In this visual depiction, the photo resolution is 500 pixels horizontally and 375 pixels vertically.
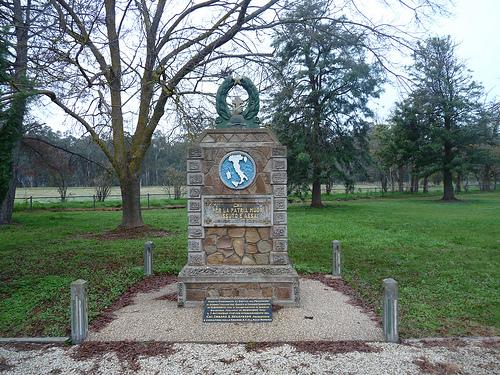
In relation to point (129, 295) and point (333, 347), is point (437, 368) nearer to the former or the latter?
point (333, 347)

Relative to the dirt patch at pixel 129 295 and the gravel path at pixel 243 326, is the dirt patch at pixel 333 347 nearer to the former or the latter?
the gravel path at pixel 243 326

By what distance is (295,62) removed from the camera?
25.1m

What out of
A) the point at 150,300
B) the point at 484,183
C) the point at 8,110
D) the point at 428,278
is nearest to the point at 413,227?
the point at 428,278

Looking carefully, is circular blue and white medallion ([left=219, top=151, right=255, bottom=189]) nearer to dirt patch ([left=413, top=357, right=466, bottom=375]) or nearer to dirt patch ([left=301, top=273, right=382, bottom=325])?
dirt patch ([left=301, top=273, right=382, bottom=325])

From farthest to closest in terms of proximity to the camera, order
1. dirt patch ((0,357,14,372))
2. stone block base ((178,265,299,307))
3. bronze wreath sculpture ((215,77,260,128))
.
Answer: bronze wreath sculpture ((215,77,260,128)) → stone block base ((178,265,299,307)) → dirt patch ((0,357,14,372))

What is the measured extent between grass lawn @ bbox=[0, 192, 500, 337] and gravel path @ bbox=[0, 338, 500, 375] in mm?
552

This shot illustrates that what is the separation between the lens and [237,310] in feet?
19.4

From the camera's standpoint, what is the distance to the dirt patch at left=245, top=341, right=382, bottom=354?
4.71m

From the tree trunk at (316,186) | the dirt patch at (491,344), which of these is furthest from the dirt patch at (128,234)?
the tree trunk at (316,186)

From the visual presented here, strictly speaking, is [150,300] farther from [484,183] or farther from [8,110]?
[484,183]

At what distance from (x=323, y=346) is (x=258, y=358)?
0.82 m

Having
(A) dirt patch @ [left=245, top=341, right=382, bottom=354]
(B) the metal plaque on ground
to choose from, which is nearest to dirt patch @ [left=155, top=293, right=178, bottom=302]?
(B) the metal plaque on ground

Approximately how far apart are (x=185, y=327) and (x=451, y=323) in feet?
11.7

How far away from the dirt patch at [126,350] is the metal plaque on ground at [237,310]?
3.18ft
